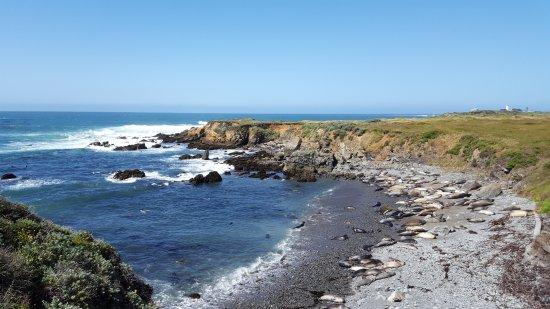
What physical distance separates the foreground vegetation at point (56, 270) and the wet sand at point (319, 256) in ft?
28.9

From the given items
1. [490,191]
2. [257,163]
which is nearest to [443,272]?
[490,191]

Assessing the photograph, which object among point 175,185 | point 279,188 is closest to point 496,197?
point 279,188

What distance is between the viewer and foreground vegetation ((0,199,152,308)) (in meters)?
8.54

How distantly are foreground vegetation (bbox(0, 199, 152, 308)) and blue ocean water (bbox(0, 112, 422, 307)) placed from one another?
28.9 feet

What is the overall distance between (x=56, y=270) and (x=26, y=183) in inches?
1757

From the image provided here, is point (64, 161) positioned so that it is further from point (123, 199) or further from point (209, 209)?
point (209, 209)

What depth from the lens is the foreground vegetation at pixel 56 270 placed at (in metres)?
8.54

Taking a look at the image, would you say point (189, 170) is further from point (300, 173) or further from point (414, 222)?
point (414, 222)

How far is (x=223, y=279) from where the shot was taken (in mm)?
21953

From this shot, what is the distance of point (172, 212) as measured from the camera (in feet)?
118

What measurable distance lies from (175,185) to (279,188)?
12.1 meters

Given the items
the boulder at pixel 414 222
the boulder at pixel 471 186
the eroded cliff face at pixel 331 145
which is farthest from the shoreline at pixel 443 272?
the eroded cliff face at pixel 331 145

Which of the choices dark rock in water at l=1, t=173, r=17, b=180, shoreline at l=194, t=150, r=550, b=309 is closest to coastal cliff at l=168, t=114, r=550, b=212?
shoreline at l=194, t=150, r=550, b=309

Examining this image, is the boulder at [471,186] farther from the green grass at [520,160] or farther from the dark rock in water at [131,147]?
the dark rock in water at [131,147]
